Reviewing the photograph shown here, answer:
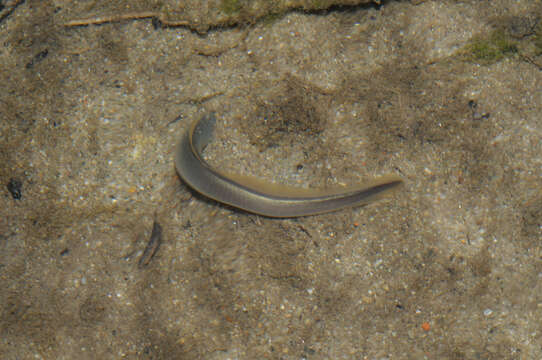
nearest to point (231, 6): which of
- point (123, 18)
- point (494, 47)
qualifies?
point (123, 18)

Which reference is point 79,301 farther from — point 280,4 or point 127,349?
point 280,4

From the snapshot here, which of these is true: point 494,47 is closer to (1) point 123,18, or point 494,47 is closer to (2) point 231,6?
(2) point 231,6

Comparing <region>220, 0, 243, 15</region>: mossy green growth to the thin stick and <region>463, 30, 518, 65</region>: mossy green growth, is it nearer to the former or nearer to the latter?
the thin stick

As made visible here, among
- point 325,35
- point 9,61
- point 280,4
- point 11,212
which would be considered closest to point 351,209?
point 325,35

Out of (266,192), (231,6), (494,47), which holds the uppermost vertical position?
(231,6)

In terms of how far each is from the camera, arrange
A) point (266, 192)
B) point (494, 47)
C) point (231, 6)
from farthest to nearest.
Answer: point (231, 6) → point (494, 47) → point (266, 192)

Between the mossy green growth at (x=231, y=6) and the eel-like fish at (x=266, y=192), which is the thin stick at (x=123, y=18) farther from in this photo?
the eel-like fish at (x=266, y=192)

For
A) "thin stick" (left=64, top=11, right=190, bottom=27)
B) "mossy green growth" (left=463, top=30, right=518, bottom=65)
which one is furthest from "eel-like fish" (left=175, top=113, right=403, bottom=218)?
"mossy green growth" (left=463, top=30, right=518, bottom=65)

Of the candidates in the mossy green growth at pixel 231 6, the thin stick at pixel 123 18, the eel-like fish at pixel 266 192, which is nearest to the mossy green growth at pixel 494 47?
the eel-like fish at pixel 266 192
